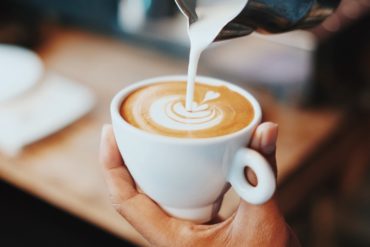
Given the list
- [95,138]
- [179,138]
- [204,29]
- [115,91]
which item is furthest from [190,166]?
[115,91]

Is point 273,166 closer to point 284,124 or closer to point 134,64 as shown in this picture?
point 284,124

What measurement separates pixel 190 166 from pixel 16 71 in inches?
38.4

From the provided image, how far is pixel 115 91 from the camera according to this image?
4.66 ft

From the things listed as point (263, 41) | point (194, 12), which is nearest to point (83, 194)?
point (194, 12)

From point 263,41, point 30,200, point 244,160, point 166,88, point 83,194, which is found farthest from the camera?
point 263,41

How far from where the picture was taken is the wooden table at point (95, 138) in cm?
105

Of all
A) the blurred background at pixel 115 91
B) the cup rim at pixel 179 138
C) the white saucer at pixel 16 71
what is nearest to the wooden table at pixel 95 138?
the blurred background at pixel 115 91

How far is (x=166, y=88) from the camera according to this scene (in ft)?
2.05

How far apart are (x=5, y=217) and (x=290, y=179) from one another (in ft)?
2.25

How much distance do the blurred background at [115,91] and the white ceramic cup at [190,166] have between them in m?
0.45

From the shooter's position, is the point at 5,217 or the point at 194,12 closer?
the point at 194,12

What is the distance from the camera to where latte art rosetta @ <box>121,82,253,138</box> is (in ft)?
1.76

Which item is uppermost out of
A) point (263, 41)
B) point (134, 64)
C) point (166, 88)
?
point (166, 88)

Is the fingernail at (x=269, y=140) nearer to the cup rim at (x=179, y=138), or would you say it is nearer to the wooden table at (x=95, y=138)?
the cup rim at (x=179, y=138)
